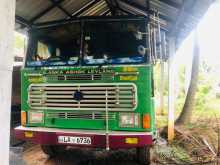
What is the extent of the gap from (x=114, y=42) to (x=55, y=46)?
44.1 inches

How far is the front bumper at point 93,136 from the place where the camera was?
165 inches

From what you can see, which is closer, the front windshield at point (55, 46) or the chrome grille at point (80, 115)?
the chrome grille at point (80, 115)

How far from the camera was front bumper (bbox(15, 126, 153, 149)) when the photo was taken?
13.8 ft

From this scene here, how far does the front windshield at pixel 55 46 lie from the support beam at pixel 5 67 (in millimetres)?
2868

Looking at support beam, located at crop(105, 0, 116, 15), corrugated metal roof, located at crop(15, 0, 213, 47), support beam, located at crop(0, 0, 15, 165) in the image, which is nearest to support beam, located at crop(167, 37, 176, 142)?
corrugated metal roof, located at crop(15, 0, 213, 47)

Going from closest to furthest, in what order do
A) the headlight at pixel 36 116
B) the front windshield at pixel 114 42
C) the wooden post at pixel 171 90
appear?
1. the front windshield at pixel 114 42
2. the headlight at pixel 36 116
3. the wooden post at pixel 171 90

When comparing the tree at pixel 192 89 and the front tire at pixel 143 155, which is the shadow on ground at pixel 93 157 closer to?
the front tire at pixel 143 155

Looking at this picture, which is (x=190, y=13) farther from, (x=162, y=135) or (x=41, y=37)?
(x=162, y=135)

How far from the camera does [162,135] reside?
7.81 metres

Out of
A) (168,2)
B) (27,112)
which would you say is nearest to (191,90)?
(168,2)

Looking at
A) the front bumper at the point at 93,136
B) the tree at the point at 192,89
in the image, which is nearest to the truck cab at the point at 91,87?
the front bumper at the point at 93,136

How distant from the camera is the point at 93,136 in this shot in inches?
171

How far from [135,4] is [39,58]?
3.32 m

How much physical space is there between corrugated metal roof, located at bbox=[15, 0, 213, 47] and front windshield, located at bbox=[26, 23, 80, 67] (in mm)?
1674
